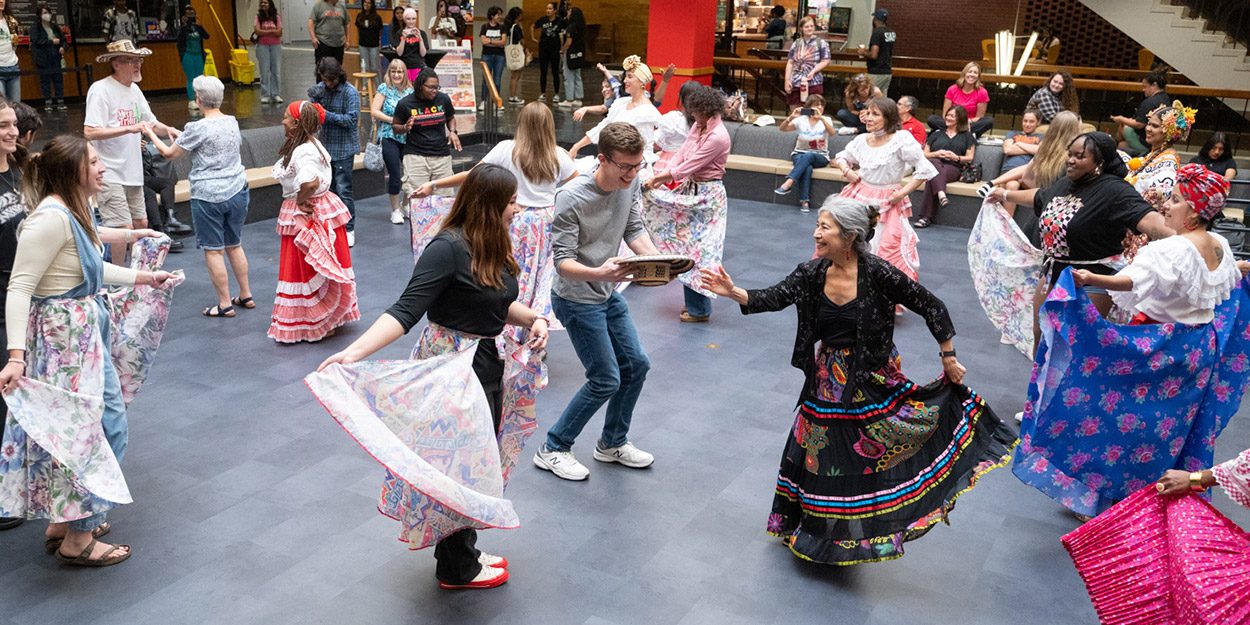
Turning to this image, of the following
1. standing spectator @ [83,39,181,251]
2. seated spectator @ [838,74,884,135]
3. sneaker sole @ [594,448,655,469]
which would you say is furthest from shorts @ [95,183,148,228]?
seated spectator @ [838,74,884,135]

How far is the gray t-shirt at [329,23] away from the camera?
14609 millimetres

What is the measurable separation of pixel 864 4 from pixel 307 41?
47.1 feet

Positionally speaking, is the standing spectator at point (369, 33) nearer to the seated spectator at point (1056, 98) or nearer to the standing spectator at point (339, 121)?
the standing spectator at point (339, 121)

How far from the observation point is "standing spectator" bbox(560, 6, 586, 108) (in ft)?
55.0

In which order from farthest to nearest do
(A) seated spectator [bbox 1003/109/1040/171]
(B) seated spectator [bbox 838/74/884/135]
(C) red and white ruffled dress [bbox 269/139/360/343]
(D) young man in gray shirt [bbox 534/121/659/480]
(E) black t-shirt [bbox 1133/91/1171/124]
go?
(B) seated spectator [bbox 838/74/884/135], (A) seated spectator [bbox 1003/109/1040/171], (E) black t-shirt [bbox 1133/91/1171/124], (C) red and white ruffled dress [bbox 269/139/360/343], (D) young man in gray shirt [bbox 534/121/659/480]

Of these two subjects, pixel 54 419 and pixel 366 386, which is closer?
pixel 366 386

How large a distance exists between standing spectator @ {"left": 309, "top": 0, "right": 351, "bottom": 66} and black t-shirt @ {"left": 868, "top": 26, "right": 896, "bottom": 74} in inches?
312

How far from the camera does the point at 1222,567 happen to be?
285cm

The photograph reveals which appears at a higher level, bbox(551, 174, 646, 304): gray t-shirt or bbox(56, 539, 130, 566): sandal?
bbox(551, 174, 646, 304): gray t-shirt

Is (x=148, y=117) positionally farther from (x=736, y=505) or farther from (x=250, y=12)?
(x=250, y=12)

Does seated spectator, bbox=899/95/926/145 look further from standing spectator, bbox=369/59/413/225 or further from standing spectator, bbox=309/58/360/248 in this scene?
standing spectator, bbox=309/58/360/248

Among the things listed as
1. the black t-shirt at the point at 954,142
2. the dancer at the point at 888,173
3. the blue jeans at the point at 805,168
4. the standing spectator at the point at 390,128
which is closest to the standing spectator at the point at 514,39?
the blue jeans at the point at 805,168

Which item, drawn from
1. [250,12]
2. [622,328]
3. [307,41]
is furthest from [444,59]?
[307,41]

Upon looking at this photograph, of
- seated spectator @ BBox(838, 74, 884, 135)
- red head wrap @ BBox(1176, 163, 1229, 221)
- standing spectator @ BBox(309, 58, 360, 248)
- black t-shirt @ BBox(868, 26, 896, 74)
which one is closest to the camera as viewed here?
red head wrap @ BBox(1176, 163, 1229, 221)
